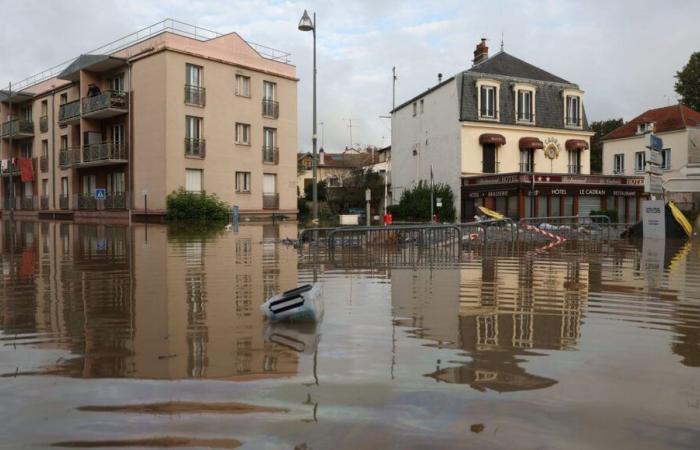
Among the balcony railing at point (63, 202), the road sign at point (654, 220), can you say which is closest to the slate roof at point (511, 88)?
the road sign at point (654, 220)

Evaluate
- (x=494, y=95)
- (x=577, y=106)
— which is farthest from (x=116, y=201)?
(x=577, y=106)

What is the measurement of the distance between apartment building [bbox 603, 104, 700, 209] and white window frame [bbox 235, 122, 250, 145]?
87.7 ft

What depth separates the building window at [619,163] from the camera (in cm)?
4947

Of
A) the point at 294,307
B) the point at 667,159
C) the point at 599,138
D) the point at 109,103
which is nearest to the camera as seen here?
the point at 294,307

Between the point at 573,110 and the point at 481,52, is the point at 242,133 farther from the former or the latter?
the point at 573,110

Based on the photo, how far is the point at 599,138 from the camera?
70.5 m

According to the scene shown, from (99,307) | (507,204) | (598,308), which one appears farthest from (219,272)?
(507,204)

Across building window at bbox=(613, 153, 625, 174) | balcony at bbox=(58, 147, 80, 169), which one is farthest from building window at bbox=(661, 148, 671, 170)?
balcony at bbox=(58, 147, 80, 169)

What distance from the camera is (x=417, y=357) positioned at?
5.09m

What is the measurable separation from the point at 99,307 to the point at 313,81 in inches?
745

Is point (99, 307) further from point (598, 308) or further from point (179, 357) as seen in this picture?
point (598, 308)

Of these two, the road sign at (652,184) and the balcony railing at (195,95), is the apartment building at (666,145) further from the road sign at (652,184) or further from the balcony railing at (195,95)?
the balcony railing at (195,95)

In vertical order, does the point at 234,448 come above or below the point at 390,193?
below

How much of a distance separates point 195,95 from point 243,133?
398 centimetres
